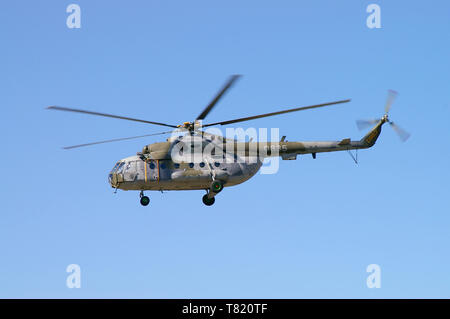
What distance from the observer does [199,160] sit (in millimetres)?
46469

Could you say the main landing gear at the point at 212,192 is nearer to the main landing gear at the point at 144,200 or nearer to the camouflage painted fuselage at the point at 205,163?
the camouflage painted fuselage at the point at 205,163

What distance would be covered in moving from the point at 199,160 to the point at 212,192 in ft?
7.04

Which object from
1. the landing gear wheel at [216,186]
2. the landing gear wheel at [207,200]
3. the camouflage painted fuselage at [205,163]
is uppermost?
the camouflage painted fuselage at [205,163]

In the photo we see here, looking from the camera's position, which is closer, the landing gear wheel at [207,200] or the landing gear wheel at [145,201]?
the landing gear wheel at [145,201]

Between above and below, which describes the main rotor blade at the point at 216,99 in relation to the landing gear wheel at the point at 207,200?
above

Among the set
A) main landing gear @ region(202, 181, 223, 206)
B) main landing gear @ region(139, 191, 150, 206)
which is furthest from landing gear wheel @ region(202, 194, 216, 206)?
main landing gear @ region(139, 191, 150, 206)

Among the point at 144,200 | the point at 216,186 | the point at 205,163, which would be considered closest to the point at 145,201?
the point at 144,200

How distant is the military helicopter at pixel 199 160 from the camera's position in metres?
46.2

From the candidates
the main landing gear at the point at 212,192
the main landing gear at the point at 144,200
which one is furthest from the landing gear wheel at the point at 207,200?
the main landing gear at the point at 144,200

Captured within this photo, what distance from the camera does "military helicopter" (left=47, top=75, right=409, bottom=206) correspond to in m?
46.2
